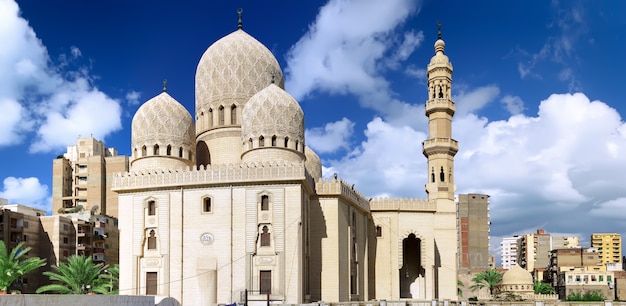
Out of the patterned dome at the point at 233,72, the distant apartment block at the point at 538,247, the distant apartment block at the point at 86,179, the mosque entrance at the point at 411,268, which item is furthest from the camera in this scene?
the distant apartment block at the point at 538,247

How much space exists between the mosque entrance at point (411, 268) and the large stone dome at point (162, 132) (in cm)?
1754

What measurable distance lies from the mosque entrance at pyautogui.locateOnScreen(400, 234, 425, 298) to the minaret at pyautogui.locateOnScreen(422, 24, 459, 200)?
4071mm

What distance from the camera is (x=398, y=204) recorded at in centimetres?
4734

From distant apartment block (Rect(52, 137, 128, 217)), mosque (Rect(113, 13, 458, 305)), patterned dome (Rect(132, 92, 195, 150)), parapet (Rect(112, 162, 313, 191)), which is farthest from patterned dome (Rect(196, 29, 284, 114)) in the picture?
distant apartment block (Rect(52, 137, 128, 217))

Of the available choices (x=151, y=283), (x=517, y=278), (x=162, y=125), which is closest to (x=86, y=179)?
(x=162, y=125)

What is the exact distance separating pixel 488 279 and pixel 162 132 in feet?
172

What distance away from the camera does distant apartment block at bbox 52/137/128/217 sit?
8419 centimetres

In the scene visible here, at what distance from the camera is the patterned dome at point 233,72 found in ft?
144

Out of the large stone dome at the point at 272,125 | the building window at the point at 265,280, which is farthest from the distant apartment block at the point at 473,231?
the building window at the point at 265,280

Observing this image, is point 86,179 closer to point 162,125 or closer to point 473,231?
point 162,125

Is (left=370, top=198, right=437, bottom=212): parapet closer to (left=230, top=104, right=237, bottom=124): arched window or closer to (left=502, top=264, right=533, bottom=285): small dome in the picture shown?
(left=230, top=104, right=237, bottom=124): arched window

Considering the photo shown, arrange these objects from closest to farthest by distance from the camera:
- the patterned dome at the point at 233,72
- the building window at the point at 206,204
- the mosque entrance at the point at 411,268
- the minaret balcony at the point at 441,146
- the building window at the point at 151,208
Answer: the building window at the point at 206,204 → the building window at the point at 151,208 → the patterned dome at the point at 233,72 → the mosque entrance at the point at 411,268 → the minaret balcony at the point at 441,146

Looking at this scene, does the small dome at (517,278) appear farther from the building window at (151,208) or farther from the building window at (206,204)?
the building window at (151,208)

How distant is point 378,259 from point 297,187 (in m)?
13.6
